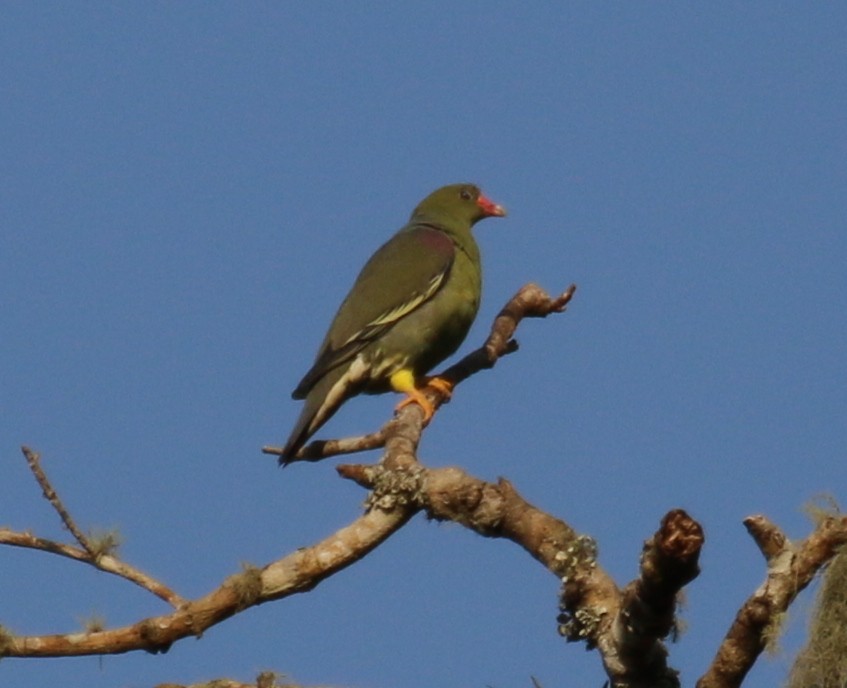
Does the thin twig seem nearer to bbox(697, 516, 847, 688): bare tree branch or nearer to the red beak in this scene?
bbox(697, 516, 847, 688): bare tree branch

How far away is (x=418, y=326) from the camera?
652cm

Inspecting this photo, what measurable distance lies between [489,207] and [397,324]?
1.55 meters

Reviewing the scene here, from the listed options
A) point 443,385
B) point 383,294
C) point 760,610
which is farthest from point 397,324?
point 760,610

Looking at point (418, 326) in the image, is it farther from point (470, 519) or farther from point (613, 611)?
point (613, 611)

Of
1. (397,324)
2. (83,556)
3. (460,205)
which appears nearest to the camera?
(83,556)

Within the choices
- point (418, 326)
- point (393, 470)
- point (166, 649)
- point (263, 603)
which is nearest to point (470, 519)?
point (393, 470)

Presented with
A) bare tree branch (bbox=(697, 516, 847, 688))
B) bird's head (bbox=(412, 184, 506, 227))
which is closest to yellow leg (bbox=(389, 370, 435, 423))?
bird's head (bbox=(412, 184, 506, 227))

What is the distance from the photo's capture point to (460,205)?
7816 millimetres

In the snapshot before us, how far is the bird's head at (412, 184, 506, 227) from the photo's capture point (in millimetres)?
7762

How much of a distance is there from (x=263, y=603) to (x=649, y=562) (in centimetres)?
149

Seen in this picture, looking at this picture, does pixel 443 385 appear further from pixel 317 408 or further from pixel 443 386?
pixel 317 408

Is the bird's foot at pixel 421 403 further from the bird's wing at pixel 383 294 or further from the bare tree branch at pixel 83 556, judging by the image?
the bare tree branch at pixel 83 556

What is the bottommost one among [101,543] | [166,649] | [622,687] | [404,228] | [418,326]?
[622,687]

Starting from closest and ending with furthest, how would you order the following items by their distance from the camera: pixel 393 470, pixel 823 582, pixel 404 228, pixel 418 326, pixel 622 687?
pixel 622 687
pixel 823 582
pixel 393 470
pixel 418 326
pixel 404 228
